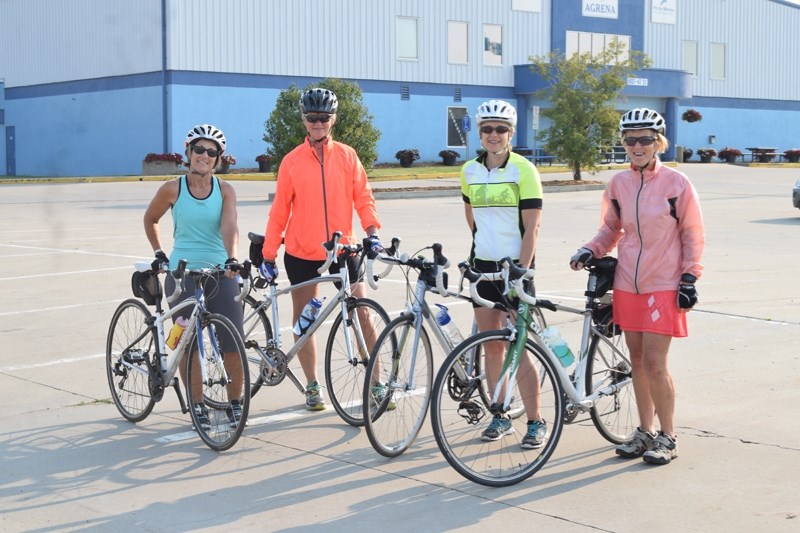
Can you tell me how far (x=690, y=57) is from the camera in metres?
63.4

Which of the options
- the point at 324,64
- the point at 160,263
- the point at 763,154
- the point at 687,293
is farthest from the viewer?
the point at 763,154

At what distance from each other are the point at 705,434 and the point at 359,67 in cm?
4566

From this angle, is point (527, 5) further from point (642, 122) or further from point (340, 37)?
point (642, 122)

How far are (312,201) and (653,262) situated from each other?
2.37 meters

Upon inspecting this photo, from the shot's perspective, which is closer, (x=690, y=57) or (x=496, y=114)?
(x=496, y=114)

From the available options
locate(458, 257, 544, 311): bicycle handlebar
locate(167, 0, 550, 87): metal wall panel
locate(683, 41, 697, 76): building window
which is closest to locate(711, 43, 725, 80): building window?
locate(683, 41, 697, 76): building window

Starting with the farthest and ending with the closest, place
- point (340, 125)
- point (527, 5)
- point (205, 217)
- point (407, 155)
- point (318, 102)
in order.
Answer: point (527, 5) → point (407, 155) → point (340, 125) → point (318, 102) → point (205, 217)

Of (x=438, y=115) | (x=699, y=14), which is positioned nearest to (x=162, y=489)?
(x=438, y=115)

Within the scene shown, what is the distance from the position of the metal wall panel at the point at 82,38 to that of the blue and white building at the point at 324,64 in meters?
0.09

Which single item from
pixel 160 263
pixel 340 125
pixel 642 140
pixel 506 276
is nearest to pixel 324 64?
pixel 340 125

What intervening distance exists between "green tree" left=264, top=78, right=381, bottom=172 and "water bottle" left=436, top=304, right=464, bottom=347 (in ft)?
90.1

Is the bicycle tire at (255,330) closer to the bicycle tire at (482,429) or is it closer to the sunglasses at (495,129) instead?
the bicycle tire at (482,429)

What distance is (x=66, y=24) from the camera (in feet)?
159

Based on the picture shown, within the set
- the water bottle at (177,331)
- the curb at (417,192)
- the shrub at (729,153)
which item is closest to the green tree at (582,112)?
the curb at (417,192)
